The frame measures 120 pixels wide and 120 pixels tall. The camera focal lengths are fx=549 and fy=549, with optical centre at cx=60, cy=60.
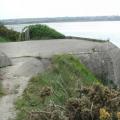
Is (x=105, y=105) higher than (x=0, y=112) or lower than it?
higher

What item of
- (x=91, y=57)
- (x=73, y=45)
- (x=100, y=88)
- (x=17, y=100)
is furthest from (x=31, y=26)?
(x=100, y=88)

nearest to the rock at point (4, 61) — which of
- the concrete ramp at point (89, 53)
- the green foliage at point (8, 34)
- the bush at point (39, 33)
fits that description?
the concrete ramp at point (89, 53)

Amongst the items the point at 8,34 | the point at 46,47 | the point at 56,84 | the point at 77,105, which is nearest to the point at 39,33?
the point at 8,34

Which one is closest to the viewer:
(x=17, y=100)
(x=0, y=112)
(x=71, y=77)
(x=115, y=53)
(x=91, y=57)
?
(x=0, y=112)

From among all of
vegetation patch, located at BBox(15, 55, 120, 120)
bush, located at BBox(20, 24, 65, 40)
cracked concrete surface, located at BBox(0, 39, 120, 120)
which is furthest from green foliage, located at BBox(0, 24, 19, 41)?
vegetation patch, located at BBox(15, 55, 120, 120)

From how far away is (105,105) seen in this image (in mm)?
5551

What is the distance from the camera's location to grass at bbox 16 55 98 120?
21.8ft

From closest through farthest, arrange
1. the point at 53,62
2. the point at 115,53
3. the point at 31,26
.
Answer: the point at 53,62 → the point at 115,53 → the point at 31,26

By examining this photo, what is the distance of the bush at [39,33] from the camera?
15102 mm

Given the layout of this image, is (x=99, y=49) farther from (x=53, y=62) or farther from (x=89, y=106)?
(x=89, y=106)

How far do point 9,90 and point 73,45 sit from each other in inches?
165

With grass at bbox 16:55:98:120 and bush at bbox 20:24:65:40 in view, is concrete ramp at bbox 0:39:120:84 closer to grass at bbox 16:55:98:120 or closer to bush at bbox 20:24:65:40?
grass at bbox 16:55:98:120

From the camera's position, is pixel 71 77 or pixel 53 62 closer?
pixel 71 77

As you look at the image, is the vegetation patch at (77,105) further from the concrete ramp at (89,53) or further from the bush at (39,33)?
the bush at (39,33)
